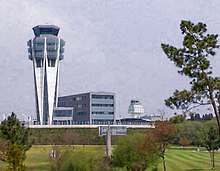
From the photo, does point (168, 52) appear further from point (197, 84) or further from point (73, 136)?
point (73, 136)

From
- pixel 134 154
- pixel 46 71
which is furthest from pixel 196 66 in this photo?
pixel 46 71

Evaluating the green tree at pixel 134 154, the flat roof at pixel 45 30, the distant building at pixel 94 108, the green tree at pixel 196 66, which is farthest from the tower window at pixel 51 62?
the green tree at pixel 196 66

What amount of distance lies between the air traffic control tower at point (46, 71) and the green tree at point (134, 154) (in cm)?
10132

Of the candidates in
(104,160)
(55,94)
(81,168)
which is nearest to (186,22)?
(81,168)

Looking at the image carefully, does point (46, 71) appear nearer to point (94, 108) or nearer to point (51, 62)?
point (51, 62)

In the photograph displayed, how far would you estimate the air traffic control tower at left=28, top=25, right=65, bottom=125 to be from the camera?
146 metres

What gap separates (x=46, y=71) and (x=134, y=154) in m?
103

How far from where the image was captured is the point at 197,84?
2166cm

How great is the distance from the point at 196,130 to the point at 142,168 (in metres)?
51.1

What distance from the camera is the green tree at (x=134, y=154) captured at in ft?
147

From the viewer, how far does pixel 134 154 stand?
4509cm

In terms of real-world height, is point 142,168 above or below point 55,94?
below

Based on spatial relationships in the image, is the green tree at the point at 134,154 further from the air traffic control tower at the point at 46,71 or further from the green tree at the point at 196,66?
the air traffic control tower at the point at 46,71

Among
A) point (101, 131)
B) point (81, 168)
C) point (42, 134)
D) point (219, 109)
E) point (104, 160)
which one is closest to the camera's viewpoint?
point (219, 109)
